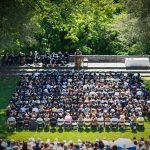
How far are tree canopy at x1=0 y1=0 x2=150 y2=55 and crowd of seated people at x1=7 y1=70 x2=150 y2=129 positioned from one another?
374 cm

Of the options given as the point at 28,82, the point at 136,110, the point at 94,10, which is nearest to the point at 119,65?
→ the point at 94,10

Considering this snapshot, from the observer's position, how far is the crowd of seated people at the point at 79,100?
31781mm

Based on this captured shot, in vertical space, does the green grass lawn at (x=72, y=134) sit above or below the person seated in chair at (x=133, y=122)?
below

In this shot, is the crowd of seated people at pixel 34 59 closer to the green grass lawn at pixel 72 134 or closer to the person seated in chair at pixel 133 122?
the green grass lawn at pixel 72 134

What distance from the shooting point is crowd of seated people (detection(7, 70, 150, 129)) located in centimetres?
3178

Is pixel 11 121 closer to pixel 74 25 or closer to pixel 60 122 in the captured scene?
pixel 60 122

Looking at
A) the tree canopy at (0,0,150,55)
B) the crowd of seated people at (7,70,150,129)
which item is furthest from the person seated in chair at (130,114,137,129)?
the tree canopy at (0,0,150,55)

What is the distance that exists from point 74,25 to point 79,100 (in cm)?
1166

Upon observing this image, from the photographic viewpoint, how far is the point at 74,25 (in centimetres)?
4491

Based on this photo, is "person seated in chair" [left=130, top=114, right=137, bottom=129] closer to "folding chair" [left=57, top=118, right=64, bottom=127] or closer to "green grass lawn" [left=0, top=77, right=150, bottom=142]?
"green grass lawn" [left=0, top=77, right=150, bottom=142]

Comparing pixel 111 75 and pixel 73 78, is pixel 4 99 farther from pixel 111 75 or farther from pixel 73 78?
pixel 111 75

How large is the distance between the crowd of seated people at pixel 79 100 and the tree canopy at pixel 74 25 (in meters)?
3.74

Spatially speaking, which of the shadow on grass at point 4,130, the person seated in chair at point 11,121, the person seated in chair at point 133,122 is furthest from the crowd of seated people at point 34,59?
the person seated in chair at point 133,122

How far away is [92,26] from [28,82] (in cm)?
1481
